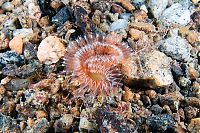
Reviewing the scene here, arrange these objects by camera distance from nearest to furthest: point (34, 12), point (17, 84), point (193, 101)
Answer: point (193, 101) < point (17, 84) < point (34, 12)

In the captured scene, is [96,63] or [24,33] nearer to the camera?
[96,63]

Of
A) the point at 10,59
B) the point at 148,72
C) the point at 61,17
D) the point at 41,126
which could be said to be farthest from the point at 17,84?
the point at 148,72

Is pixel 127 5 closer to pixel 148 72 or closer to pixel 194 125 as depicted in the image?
pixel 148 72

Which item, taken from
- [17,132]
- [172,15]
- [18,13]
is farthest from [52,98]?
[172,15]

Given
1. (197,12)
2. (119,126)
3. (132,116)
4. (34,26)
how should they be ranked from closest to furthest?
→ (119,126)
(132,116)
(34,26)
(197,12)

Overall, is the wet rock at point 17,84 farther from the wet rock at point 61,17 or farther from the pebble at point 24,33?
the wet rock at point 61,17

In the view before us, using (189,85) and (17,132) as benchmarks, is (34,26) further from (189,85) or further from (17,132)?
(189,85)
